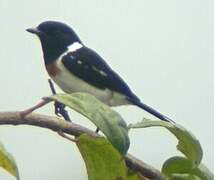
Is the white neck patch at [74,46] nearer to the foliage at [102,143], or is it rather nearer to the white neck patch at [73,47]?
the white neck patch at [73,47]

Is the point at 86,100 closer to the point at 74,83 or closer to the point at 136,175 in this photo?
the point at 136,175

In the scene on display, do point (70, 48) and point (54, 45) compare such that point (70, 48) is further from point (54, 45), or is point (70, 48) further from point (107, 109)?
point (107, 109)

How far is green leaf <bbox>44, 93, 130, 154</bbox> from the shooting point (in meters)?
0.25

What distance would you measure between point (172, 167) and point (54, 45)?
0.32 meters

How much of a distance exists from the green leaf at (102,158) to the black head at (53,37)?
35cm

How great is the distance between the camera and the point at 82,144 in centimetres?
26

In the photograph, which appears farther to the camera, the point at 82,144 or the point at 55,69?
the point at 55,69

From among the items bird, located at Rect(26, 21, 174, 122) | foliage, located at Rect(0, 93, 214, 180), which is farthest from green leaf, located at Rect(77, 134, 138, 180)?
bird, located at Rect(26, 21, 174, 122)

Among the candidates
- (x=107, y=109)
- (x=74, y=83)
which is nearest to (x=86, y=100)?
(x=107, y=109)

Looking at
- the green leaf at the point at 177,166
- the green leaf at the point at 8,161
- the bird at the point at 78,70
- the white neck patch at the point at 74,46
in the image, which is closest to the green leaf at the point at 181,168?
the green leaf at the point at 177,166

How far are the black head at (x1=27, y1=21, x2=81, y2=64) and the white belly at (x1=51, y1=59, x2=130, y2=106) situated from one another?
1.3 inches

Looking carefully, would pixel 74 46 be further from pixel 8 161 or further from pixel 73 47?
pixel 8 161

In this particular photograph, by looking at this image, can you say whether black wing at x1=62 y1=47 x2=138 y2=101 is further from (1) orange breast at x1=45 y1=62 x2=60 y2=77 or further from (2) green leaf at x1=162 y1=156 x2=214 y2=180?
(2) green leaf at x1=162 y1=156 x2=214 y2=180

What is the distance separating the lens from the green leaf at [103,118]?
0.25m
